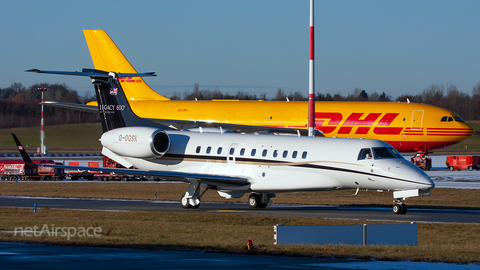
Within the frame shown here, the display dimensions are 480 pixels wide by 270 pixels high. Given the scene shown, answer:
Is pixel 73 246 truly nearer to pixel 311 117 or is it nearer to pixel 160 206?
pixel 160 206

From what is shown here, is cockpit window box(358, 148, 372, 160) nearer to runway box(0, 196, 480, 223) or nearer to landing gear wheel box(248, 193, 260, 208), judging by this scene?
runway box(0, 196, 480, 223)

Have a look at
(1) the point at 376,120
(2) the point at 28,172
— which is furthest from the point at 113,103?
(1) the point at 376,120

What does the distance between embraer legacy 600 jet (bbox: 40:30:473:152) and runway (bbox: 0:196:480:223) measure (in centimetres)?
1338

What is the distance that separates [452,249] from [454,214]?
914cm

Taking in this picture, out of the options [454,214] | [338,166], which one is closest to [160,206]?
[338,166]

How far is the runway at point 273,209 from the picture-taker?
2094 centimetres

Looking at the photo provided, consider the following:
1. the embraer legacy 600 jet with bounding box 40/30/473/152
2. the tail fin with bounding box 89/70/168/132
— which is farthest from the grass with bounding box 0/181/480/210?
the embraer legacy 600 jet with bounding box 40/30/473/152

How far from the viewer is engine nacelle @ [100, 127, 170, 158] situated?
24.8 m

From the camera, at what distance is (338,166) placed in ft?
71.4

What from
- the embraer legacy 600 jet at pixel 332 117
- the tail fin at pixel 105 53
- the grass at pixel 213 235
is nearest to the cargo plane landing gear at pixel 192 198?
the grass at pixel 213 235

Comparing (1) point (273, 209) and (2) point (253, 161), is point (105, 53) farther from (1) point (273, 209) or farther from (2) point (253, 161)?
(1) point (273, 209)

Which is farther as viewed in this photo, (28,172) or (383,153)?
(28,172)

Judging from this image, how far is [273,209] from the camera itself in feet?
80.1

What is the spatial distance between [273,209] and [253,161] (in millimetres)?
2324
